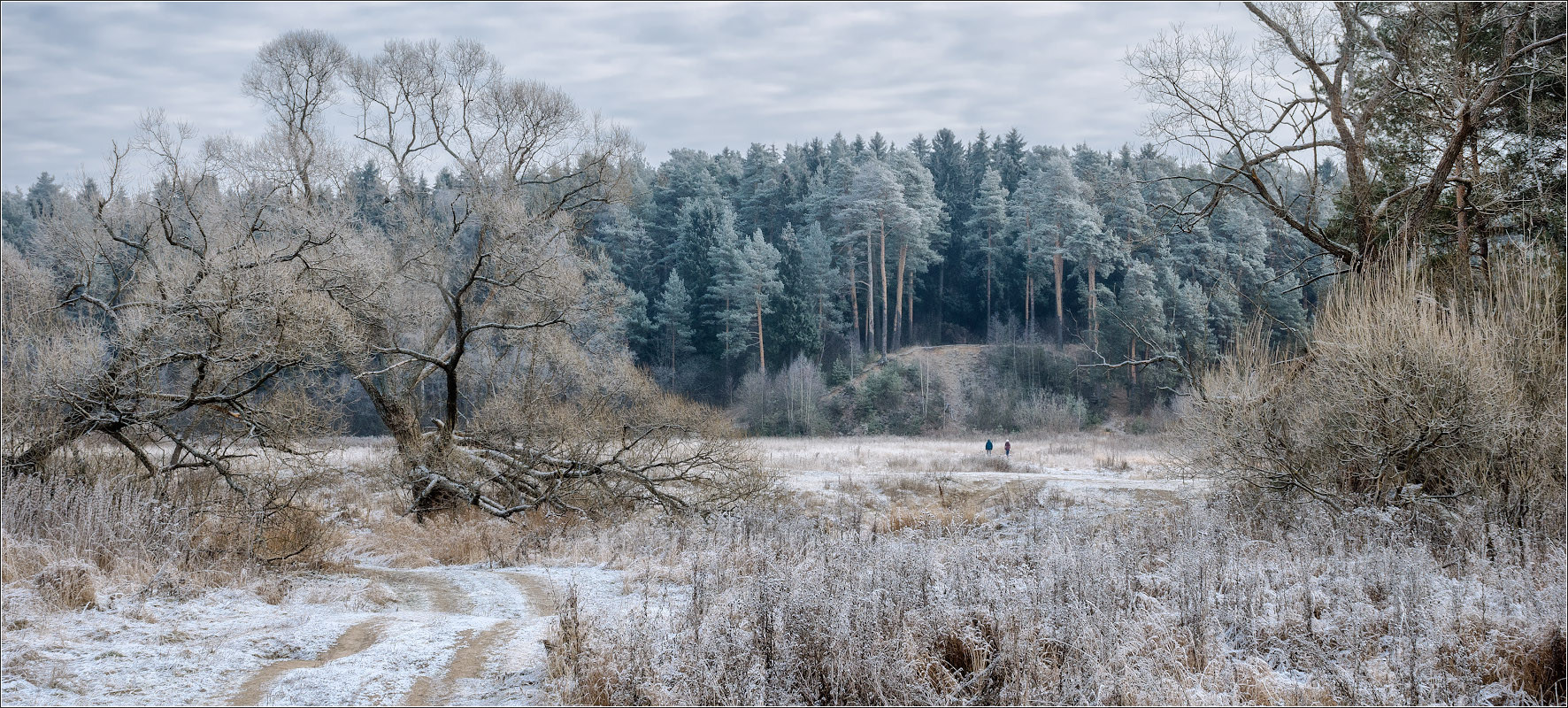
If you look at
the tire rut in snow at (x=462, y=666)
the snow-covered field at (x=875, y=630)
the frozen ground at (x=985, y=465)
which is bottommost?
the frozen ground at (x=985, y=465)

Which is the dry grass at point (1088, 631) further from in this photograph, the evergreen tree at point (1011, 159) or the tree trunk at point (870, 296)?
the evergreen tree at point (1011, 159)

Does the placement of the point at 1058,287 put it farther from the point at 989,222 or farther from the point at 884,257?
the point at 884,257

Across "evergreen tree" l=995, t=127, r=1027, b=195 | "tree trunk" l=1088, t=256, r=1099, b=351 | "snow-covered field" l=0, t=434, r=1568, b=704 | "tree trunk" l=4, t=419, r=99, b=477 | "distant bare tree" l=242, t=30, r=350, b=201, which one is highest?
"evergreen tree" l=995, t=127, r=1027, b=195

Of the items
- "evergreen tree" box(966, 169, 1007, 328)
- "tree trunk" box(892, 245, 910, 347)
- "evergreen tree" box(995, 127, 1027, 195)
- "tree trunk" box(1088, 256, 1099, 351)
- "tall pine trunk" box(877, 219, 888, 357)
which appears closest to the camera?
"tree trunk" box(1088, 256, 1099, 351)

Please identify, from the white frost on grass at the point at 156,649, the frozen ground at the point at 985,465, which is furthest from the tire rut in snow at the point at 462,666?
the frozen ground at the point at 985,465

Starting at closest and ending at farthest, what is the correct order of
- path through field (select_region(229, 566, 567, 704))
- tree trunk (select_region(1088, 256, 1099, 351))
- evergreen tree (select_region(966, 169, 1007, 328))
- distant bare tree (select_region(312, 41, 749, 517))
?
path through field (select_region(229, 566, 567, 704)) → distant bare tree (select_region(312, 41, 749, 517)) → tree trunk (select_region(1088, 256, 1099, 351)) → evergreen tree (select_region(966, 169, 1007, 328))

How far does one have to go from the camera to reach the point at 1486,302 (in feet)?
35.7

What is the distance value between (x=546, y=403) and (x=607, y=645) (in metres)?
15.0

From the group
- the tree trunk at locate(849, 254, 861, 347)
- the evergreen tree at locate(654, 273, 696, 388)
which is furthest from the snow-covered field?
the tree trunk at locate(849, 254, 861, 347)

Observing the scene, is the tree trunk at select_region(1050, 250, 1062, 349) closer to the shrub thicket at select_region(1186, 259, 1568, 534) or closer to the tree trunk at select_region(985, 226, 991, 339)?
the tree trunk at select_region(985, 226, 991, 339)

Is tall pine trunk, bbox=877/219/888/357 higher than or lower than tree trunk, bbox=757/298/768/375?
higher

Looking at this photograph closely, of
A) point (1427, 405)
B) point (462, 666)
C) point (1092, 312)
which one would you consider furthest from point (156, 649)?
point (1092, 312)

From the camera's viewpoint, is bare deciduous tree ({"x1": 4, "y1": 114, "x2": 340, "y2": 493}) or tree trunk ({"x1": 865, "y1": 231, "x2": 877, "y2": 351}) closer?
bare deciduous tree ({"x1": 4, "y1": 114, "x2": 340, "y2": 493})

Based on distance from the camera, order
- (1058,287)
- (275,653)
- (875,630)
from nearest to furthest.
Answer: (875,630) → (275,653) → (1058,287)
